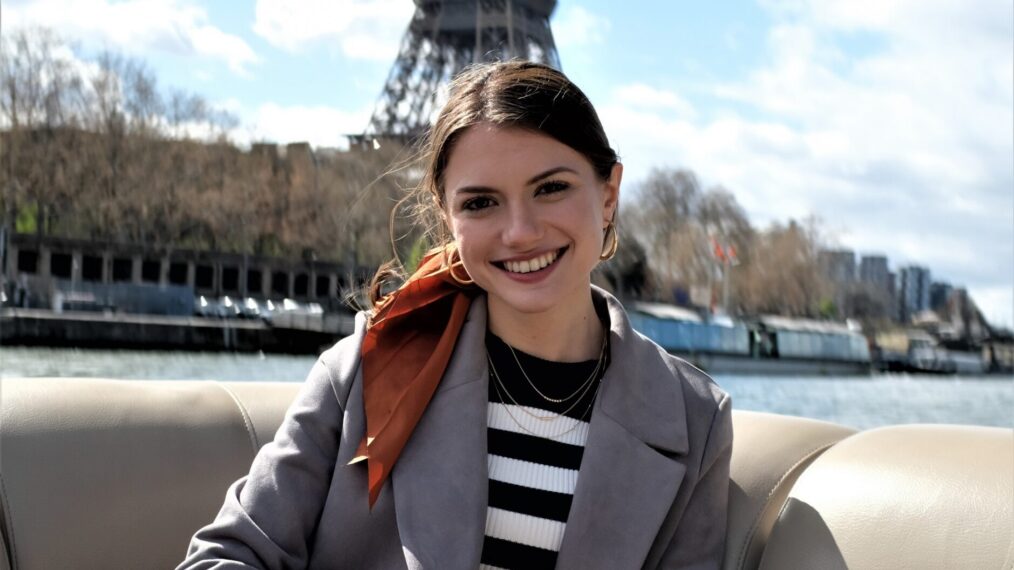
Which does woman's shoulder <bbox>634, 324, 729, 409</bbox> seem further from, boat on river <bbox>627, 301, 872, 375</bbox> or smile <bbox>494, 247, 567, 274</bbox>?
boat on river <bbox>627, 301, 872, 375</bbox>

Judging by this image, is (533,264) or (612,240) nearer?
(533,264)

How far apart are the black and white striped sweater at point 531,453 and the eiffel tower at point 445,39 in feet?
118

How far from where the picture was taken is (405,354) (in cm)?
163

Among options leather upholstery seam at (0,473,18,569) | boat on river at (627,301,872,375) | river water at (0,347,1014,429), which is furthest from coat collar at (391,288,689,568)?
boat on river at (627,301,872,375)

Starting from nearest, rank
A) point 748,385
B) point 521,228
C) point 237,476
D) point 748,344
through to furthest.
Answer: point 521,228 < point 237,476 < point 748,385 < point 748,344

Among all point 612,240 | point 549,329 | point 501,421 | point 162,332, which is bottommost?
point 162,332

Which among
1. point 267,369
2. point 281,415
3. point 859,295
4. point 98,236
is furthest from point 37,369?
point 859,295

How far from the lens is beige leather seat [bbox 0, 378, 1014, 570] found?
1.59 metres

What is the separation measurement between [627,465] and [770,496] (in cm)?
27

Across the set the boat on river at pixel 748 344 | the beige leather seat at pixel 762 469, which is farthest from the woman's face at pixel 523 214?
the boat on river at pixel 748 344

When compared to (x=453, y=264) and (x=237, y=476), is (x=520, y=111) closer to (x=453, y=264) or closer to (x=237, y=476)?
(x=453, y=264)

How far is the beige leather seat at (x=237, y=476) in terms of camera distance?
5.20 ft

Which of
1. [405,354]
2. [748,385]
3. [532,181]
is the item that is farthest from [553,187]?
[748,385]

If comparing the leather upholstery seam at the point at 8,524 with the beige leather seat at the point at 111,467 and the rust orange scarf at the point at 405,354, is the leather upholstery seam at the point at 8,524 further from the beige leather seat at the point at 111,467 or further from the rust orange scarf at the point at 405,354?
the rust orange scarf at the point at 405,354
